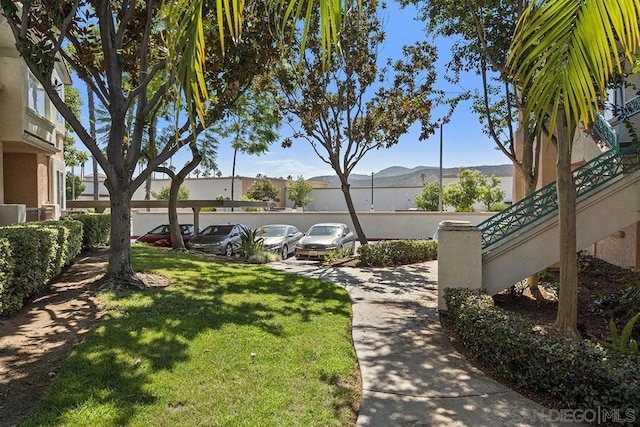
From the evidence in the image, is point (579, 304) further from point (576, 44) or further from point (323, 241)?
point (323, 241)

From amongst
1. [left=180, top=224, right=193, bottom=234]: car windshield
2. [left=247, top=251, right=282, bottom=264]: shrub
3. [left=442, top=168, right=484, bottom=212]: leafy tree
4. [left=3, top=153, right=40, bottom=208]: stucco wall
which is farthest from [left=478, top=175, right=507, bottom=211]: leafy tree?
[left=3, top=153, right=40, bottom=208]: stucco wall

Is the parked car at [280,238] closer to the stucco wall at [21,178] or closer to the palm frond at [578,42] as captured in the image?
the stucco wall at [21,178]

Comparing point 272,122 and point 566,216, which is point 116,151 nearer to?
point 566,216

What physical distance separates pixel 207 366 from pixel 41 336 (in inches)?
99.5

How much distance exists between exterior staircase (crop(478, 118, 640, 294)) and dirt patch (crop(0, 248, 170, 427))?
6.52 m

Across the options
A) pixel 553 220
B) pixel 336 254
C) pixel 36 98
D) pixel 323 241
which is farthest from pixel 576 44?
pixel 36 98

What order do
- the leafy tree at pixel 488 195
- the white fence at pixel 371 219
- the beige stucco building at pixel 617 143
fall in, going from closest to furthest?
the beige stucco building at pixel 617 143 < the white fence at pixel 371 219 < the leafy tree at pixel 488 195

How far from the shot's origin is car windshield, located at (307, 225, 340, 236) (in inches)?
701

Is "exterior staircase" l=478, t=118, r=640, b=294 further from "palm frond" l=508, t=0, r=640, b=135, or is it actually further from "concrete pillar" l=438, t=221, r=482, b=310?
"palm frond" l=508, t=0, r=640, b=135

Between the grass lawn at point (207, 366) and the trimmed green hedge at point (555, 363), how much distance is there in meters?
1.69

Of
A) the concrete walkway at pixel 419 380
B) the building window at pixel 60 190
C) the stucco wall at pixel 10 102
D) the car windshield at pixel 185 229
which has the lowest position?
the concrete walkway at pixel 419 380

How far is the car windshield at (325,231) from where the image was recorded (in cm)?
1780

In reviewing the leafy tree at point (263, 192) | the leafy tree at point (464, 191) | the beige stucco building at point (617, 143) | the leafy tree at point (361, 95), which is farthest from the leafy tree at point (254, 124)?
the leafy tree at point (263, 192)

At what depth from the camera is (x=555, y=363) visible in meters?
4.05
